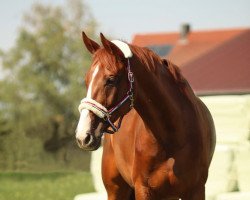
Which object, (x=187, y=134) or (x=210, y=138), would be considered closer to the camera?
(x=187, y=134)

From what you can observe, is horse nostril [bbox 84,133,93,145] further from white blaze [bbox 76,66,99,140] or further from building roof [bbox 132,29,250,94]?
building roof [bbox 132,29,250,94]

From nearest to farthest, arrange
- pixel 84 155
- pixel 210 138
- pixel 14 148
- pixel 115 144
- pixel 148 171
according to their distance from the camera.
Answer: pixel 148 171
pixel 210 138
pixel 115 144
pixel 14 148
pixel 84 155

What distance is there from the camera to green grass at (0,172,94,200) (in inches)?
470

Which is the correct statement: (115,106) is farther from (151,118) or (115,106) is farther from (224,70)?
(224,70)

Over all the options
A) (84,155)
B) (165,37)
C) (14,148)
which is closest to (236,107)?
(14,148)

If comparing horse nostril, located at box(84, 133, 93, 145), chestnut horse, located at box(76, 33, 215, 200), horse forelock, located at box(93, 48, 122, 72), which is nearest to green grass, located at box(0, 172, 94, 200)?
chestnut horse, located at box(76, 33, 215, 200)

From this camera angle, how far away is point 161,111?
5.06 m

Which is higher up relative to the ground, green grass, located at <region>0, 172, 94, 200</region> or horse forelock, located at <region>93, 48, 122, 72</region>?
green grass, located at <region>0, 172, 94, 200</region>

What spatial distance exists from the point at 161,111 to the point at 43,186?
9795mm

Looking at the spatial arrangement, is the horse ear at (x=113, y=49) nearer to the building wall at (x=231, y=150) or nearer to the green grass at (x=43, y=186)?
the building wall at (x=231, y=150)

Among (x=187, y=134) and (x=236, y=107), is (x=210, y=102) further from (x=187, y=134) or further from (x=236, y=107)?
(x=187, y=134)

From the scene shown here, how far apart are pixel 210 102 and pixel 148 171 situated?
409 cm

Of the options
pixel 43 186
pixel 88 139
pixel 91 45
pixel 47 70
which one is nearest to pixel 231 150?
pixel 91 45

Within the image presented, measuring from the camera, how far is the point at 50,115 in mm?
43781
